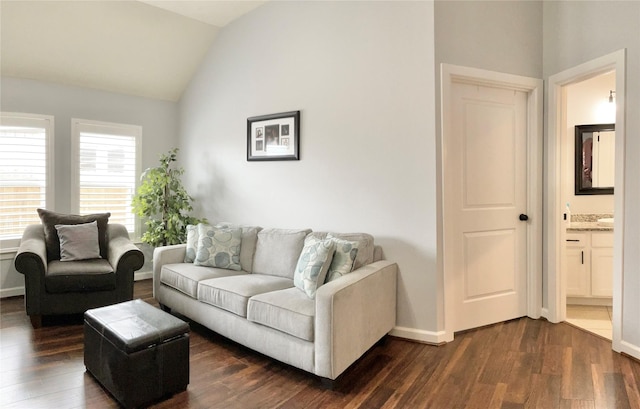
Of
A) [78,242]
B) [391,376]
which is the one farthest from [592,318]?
[78,242]

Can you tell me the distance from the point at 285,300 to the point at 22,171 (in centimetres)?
360

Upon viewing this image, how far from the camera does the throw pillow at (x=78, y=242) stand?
3.85 metres

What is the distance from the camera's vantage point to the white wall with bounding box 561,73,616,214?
4359 mm

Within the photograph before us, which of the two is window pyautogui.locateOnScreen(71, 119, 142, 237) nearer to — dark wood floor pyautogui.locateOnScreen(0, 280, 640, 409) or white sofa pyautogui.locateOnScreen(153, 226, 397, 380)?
white sofa pyautogui.locateOnScreen(153, 226, 397, 380)

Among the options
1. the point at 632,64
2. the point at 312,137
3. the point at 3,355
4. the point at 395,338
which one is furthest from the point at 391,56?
the point at 3,355

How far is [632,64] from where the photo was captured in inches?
110

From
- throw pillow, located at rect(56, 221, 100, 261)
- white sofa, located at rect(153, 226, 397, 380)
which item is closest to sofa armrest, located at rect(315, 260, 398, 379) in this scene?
white sofa, located at rect(153, 226, 397, 380)

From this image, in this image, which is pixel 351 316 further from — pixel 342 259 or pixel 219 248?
pixel 219 248

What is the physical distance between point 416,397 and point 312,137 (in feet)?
7.84

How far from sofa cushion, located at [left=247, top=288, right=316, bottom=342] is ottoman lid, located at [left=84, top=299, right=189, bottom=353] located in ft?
1.65

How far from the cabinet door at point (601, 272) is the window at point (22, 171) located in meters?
5.95

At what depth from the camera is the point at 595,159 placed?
4.37 m

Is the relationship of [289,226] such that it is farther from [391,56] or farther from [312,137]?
[391,56]

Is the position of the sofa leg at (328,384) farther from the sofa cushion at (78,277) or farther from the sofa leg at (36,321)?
the sofa leg at (36,321)
